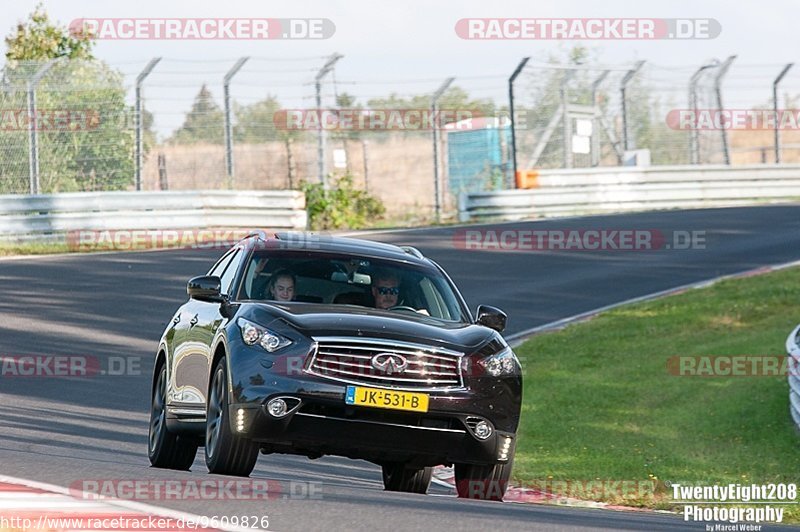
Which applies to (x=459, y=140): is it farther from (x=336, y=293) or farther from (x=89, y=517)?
(x=89, y=517)

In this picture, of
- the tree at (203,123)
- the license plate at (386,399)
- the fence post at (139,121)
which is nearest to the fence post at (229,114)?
the tree at (203,123)

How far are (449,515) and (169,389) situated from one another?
10.2 feet

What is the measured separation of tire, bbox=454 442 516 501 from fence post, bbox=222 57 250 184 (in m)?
19.1

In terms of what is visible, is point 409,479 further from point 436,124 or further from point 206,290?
point 436,124

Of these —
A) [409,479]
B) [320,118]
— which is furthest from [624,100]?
[409,479]

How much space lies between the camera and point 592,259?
25.1 meters

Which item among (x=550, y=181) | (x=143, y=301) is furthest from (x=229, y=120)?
(x=143, y=301)

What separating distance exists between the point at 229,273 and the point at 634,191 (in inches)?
879

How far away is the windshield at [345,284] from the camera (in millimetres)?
10047

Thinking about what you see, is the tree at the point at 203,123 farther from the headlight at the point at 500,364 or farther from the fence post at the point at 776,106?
the headlight at the point at 500,364

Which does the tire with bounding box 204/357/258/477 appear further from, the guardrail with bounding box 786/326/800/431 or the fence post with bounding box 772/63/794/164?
the fence post with bounding box 772/63/794/164

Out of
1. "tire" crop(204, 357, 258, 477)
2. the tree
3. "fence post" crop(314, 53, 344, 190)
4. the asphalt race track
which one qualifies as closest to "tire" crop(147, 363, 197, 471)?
the asphalt race track

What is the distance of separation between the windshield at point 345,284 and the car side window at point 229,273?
0.19 meters

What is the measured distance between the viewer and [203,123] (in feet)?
94.2
